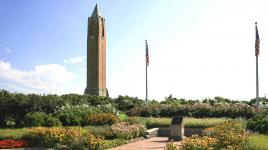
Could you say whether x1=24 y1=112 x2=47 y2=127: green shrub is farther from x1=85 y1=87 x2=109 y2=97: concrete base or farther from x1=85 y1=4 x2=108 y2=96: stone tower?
x1=85 y1=4 x2=108 y2=96: stone tower

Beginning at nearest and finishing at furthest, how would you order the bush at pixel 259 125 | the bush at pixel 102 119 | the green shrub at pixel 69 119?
the bush at pixel 259 125 < the bush at pixel 102 119 < the green shrub at pixel 69 119

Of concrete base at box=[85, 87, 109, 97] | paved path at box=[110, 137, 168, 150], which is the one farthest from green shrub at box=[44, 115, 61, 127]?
concrete base at box=[85, 87, 109, 97]

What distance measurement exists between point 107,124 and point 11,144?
23.8 ft

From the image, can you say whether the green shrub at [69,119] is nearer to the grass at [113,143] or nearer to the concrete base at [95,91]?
the grass at [113,143]

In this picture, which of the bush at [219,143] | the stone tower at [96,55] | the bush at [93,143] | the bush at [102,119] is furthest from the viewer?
the stone tower at [96,55]

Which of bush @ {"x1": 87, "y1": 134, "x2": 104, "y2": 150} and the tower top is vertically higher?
the tower top

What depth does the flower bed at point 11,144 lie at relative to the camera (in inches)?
684

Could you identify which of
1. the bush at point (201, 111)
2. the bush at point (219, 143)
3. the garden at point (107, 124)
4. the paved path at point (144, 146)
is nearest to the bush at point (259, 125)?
the garden at point (107, 124)

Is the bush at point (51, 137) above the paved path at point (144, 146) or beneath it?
above

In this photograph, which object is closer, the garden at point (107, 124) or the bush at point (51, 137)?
the garden at point (107, 124)

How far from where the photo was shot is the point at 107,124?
2406 cm

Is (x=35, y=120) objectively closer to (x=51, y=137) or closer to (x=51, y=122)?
(x=51, y=122)

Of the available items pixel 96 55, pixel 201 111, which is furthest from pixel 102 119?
pixel 96 55

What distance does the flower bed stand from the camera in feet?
57.0
